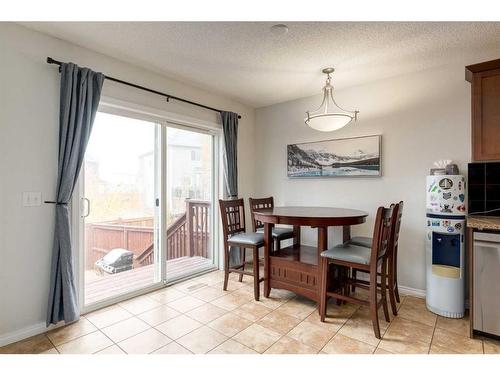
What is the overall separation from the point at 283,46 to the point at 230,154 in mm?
1722

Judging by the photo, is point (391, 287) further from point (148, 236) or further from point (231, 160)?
point (148, 236)

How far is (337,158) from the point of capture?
3377mm

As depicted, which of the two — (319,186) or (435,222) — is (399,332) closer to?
(435,222)

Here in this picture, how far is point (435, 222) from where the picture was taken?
243 centimetres

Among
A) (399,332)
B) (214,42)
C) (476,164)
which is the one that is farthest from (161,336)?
(476,164)

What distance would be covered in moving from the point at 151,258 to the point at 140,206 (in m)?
0.65

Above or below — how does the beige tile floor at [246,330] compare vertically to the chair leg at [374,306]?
below

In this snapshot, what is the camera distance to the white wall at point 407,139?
8.70 ft

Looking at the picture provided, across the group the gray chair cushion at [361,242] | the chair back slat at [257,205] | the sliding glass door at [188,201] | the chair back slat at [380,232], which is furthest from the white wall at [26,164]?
the gray chair cushion at [361,242]

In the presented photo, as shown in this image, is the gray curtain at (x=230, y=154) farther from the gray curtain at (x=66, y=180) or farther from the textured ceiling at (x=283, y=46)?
the gray curtain at (x=66, y=180)

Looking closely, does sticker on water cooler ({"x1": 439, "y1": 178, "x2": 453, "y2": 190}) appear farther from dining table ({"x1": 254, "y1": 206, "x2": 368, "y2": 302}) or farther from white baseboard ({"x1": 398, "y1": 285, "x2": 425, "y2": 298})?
white baseboard ({"x1": 398, "y1": 285, "x2": 425, "y2": 298})

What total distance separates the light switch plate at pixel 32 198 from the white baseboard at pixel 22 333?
972 millimetres

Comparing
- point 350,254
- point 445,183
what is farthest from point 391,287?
point 445,183

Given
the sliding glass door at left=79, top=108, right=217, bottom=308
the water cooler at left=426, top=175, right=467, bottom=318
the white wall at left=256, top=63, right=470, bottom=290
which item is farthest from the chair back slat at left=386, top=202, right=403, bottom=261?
the sliding glass door at left=79, top=108, right=217, bottom=308
